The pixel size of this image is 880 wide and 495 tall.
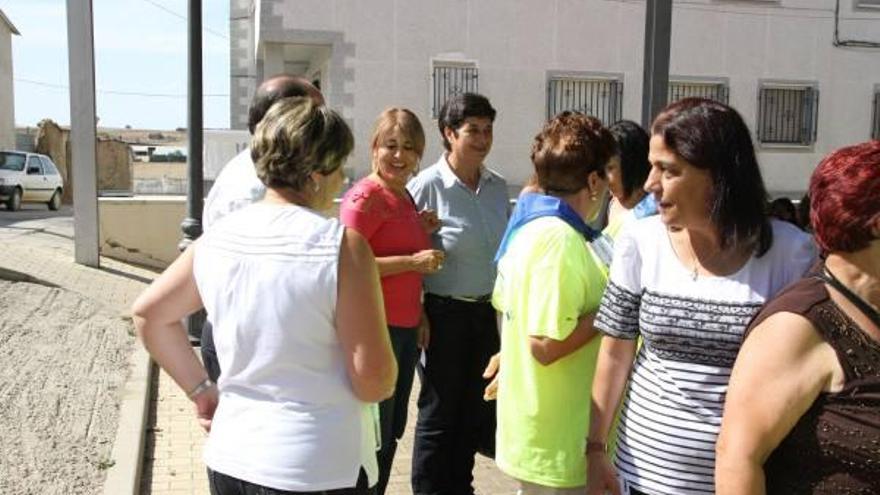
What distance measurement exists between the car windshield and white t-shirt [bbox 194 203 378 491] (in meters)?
25.0

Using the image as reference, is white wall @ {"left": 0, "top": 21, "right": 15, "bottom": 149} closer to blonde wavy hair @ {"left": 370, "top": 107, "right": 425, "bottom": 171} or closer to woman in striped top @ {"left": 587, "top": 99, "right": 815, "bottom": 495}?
blonde wavy hair @ {"left": 370, "top": 107, "right": 425, "bottom": 171}

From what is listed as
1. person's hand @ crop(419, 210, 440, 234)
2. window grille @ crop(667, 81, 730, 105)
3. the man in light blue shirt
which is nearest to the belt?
the man in light blue shirt

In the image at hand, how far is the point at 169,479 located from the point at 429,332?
160cm

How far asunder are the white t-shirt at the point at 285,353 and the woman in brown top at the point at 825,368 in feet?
2.84

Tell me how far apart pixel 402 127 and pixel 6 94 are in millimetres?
45599

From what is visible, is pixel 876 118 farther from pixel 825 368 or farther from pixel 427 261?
pixel 825 368

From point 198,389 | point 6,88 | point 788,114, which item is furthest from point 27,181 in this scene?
point 198,389

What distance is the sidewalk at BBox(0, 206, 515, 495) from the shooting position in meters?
4.20

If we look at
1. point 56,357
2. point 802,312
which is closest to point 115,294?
point 56,357

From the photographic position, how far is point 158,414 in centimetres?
531

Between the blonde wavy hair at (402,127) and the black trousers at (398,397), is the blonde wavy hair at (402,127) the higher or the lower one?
the higher one

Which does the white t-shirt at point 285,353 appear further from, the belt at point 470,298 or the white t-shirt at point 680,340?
the belt at point 470,298

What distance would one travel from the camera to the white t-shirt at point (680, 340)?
1.92m

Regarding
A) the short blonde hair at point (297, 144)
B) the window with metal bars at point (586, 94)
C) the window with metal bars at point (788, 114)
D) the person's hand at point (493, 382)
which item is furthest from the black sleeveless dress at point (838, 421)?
the window with metal bars at point (788, 114)
